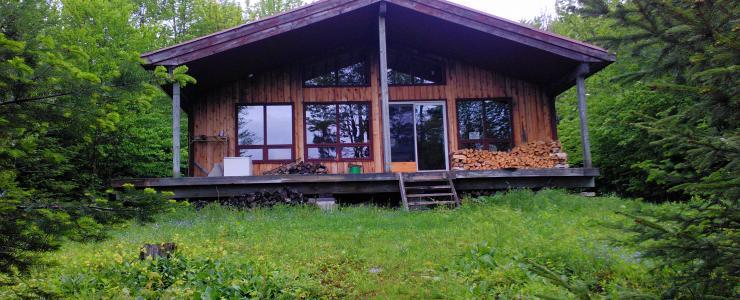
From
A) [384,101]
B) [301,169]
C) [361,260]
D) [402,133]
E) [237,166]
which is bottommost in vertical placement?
[361,260]

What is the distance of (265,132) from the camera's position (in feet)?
40.3

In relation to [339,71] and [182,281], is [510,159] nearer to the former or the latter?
[339,71]

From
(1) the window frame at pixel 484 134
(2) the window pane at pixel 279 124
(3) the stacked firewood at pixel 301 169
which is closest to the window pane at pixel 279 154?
(2) the window pane at pixel 279 124

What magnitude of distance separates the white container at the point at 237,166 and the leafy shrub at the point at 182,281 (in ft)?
21.3

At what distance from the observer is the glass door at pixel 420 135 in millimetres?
12703

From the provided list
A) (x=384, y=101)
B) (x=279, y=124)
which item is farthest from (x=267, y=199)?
(x=384, y=101)

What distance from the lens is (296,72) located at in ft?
41.3

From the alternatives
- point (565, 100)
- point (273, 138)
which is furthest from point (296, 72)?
point (565, 100)

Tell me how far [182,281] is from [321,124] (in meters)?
8.48

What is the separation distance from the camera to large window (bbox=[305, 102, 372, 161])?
12367 mm

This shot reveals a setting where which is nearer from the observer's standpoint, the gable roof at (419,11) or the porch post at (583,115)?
the gable roof at (419,11)

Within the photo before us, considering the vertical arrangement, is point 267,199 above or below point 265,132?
below

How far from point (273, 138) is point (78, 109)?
954cm

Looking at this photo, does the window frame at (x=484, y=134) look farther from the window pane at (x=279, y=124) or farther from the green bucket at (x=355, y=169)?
the window pane at (x=279, y=124)
